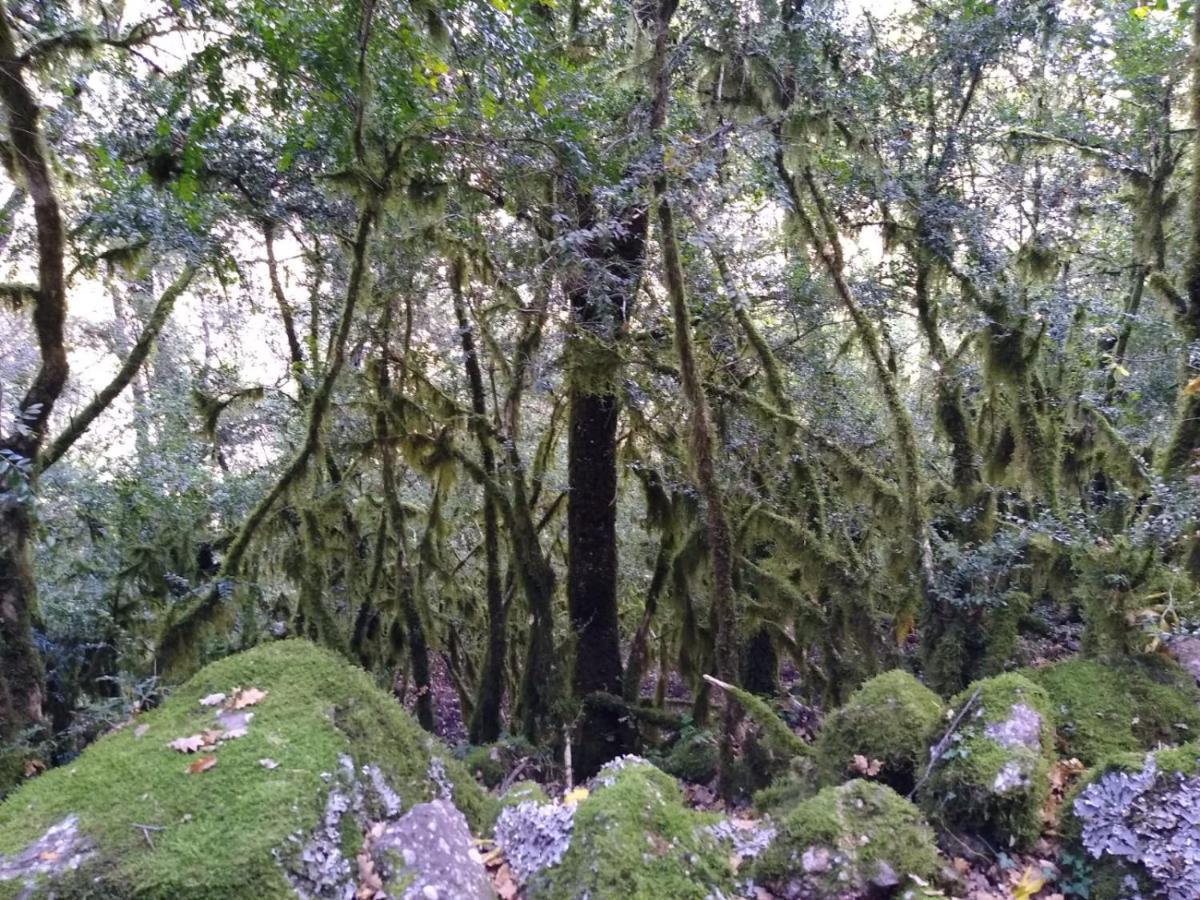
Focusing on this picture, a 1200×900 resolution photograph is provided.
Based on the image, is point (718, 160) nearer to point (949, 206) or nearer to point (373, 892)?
point (949, 206)

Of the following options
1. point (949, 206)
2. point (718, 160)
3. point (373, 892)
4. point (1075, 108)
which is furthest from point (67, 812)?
point (1075, 108)

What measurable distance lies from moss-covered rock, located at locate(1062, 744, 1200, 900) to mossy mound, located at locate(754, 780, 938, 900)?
2.34 ft

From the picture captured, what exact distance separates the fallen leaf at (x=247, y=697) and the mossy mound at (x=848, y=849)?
249 centimetres

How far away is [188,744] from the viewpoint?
11.2ft

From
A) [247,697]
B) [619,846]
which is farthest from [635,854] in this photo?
[247,697]

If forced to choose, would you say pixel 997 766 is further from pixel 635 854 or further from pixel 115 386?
pixel 115 386

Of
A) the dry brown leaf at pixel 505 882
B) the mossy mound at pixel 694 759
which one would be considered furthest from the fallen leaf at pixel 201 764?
the mossy mound at pixel 694 759

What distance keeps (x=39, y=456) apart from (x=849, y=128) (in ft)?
22.7

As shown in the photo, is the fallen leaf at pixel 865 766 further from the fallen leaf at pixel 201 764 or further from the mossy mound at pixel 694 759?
the fallen leaf at pixel 201 764

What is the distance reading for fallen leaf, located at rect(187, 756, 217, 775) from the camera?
324 centimetres

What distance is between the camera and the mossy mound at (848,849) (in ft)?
10.7

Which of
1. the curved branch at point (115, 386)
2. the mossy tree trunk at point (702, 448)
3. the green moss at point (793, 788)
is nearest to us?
the green moss at point (793, 788)

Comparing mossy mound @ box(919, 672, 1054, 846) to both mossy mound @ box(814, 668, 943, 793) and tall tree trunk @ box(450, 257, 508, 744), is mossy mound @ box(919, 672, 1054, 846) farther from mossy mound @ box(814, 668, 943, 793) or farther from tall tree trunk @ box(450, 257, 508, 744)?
tall tree trunk @ box(450, 257, 508, 744)

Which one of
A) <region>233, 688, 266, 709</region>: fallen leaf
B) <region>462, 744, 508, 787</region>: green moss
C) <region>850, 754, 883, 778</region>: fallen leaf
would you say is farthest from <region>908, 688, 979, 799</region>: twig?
<region>462, 744, 508, 787</region>: green moss
